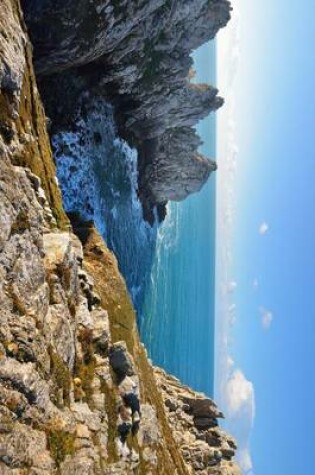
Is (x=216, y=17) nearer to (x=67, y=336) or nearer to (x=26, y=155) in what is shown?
(x=26, y=155)

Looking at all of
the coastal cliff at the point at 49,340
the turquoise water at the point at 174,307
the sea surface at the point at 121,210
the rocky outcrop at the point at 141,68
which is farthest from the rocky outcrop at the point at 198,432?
the turquoise water at the point at 174,307

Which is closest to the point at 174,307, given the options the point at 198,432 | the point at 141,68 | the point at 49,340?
the point at 198,432

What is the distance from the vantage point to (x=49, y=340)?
19547mm

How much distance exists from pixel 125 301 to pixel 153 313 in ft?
234

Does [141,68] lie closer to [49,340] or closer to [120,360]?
[120,360]

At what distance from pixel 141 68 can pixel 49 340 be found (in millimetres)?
45839

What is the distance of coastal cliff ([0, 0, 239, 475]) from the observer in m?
16.5

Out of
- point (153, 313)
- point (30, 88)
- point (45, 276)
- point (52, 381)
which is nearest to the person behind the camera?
point (52, 381)

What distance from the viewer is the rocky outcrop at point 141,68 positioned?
41.6m

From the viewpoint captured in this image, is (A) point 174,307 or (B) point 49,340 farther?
(A) point 174,307

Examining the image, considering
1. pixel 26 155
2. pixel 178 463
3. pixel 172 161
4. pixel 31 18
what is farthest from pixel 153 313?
pixel 26 155

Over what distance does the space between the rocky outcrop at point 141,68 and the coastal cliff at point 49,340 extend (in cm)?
1395

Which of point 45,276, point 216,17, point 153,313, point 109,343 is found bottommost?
point 153,313

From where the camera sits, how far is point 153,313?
106938 mm
